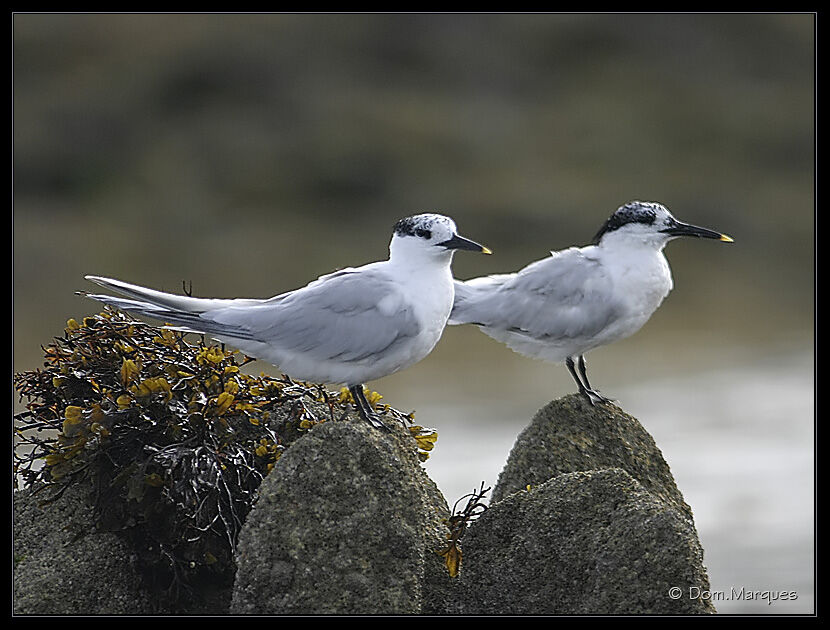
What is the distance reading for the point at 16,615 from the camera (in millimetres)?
4293

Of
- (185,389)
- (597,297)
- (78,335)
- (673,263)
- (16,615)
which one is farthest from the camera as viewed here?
(673,263)

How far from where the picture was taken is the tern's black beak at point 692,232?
582cm

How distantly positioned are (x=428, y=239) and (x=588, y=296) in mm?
1425

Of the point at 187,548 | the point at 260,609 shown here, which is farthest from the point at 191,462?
the point at 260,609

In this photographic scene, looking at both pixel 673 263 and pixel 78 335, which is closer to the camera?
pixel 78 335

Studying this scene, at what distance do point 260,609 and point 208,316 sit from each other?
129 centimetres

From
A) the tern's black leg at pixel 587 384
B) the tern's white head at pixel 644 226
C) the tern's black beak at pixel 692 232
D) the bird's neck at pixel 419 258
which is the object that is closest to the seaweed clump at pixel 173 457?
the bird's neck at pixel 419 258

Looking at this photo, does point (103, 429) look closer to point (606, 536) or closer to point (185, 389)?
point (185, 389)

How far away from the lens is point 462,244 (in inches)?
186

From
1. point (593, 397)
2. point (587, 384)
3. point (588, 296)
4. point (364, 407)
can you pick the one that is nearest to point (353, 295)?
point (364, 407)

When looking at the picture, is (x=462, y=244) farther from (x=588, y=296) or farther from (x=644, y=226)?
(x=644, y=226)

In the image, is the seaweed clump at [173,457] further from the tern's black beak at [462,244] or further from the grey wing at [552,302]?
the grey wing at [552,302]

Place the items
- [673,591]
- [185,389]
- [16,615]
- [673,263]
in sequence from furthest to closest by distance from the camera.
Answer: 1. [673,263]
2. [185,389]
3. [16,615]
4. [673,591]

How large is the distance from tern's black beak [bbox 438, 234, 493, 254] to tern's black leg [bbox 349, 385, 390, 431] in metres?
0.70
